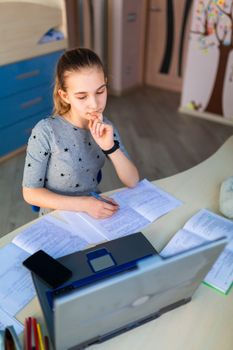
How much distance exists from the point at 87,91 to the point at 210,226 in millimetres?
614

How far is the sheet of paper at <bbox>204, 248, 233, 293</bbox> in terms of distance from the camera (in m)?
0.90

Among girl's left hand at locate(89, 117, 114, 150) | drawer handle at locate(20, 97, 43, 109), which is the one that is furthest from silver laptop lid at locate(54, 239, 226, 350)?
drawer handle at locate(20, 97, 43, 109)

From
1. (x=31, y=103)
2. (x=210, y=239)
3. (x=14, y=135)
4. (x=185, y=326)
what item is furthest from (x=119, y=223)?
(x=31, y=103)

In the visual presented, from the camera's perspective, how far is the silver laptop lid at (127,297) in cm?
53

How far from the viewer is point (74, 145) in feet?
4.21

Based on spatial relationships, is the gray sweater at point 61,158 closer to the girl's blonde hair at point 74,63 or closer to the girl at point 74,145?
the girl at point 74,145

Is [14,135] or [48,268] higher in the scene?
[48,268]

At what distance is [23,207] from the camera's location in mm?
2324

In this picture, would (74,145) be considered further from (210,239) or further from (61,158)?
(210,239)

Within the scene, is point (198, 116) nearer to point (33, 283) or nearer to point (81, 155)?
point (81, 155)

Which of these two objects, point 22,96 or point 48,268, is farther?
point 22,96

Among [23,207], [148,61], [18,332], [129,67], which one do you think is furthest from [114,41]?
[18,332]

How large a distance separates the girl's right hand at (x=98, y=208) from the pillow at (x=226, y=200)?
386 mm

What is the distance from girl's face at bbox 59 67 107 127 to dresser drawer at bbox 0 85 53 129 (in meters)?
1.77
